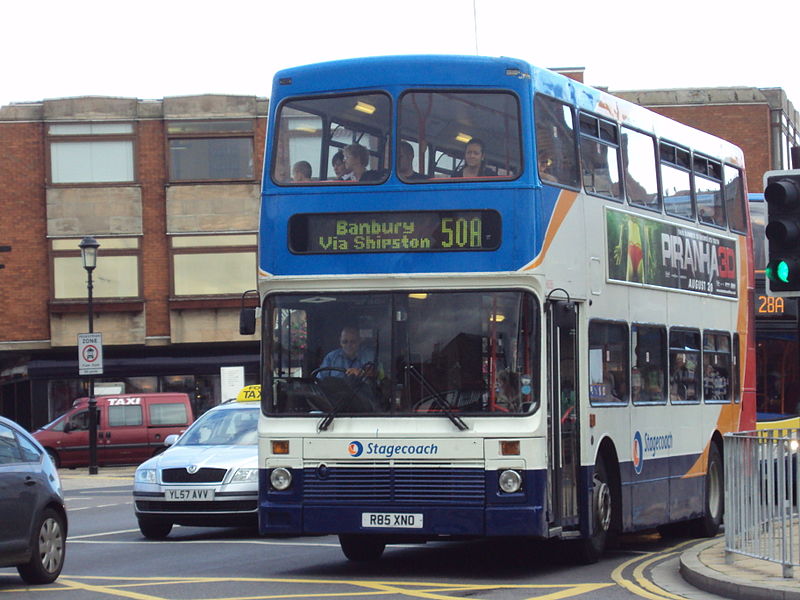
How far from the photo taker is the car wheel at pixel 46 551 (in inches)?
530

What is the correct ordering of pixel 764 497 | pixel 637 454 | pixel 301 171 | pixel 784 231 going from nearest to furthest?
1. pixel 784 231
2. pixel 764 497
3. pixel 301 171
4. pixel 637 454

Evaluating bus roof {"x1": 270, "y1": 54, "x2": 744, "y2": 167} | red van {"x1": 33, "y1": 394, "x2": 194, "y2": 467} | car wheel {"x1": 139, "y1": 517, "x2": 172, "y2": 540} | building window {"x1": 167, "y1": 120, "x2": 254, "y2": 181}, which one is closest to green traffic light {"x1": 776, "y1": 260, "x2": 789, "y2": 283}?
bus roof {"x1": 270, "y1": 54, "x2": 744, "y2": 167}

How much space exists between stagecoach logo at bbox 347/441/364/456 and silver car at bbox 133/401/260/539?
5.14 metres

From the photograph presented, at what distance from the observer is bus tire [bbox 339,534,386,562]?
47.9 feet

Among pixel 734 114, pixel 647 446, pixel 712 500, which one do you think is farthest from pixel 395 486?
pixel 734 114

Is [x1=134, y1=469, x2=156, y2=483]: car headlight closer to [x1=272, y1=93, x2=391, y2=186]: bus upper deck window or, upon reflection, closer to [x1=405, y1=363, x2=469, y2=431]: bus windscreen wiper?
[x1=272, y1=93, x2=391, y2=186]: bus upper deck window

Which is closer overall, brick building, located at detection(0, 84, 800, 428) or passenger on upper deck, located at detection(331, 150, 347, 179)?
passenger on upper deck, located at detection(331, 150, 347, 179)

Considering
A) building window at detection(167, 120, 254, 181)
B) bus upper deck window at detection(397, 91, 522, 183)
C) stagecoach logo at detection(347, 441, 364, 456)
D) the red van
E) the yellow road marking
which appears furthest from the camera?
building window at detection(167, 120, 254, 181)

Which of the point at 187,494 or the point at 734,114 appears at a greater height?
the point at 734,114

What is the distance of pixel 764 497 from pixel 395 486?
2970 millimetres

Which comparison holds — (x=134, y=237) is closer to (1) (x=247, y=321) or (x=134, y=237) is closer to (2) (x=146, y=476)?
(2) (x=146, y=476)

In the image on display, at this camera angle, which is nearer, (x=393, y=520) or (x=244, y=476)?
(x=393, y=520)

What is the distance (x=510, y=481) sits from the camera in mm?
12641

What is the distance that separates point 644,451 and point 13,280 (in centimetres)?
3533
